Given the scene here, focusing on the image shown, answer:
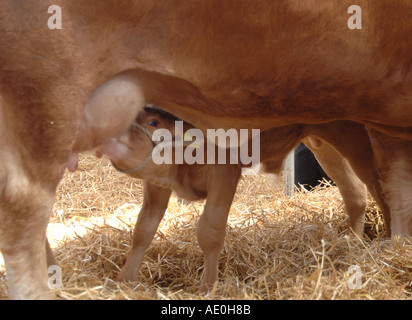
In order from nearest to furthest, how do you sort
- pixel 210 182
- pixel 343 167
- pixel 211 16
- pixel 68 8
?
pixel 68 8, pixel 211 16, pixel 210 182, pixel 343 167

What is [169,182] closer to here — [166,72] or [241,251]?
[241,251]

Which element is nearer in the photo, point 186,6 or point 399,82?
point 186,6

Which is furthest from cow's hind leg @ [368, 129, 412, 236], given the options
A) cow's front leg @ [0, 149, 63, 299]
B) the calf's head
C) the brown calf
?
cow's front leg @ [0, 149, 63, 299]

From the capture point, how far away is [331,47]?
2.15 metres

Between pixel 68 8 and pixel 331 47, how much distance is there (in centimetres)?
96

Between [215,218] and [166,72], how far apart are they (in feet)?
3.60

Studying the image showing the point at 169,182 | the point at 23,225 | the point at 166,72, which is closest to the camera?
the point at 23,225

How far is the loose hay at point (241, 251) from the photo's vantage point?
2256 millimetres

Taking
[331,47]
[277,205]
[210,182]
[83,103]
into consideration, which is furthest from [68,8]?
[277,205]

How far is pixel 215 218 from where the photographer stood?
2.94 meters

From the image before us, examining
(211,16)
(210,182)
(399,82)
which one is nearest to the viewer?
(211,16)

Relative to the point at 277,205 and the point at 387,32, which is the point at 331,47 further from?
the point at 277,205

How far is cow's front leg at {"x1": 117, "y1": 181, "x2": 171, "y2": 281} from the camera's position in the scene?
9.93ft

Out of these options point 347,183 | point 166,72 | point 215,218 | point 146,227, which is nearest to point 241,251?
point 215,218
